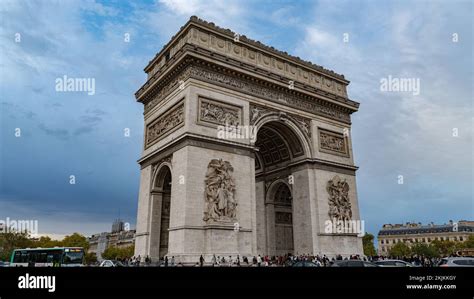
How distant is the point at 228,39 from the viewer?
2475 centimetres

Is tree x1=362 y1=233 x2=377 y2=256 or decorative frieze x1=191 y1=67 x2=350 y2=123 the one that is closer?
decorative frieze x1=191 y1=67 x2=350 y2=123

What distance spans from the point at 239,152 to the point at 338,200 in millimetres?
9010

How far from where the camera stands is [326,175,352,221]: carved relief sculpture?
87.3 ft

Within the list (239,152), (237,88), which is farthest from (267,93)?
(239,152)

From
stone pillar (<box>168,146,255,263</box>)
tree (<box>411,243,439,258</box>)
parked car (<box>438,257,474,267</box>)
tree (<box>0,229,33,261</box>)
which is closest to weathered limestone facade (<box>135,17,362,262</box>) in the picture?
stone pillar (<box>168,146,255,263</box>)

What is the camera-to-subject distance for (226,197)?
70.1 feet

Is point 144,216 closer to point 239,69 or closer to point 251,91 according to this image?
point 251,91

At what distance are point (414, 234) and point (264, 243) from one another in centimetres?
7764

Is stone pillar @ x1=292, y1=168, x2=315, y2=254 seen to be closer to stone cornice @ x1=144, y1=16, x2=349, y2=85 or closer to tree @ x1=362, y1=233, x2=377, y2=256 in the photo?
stone cornice @ x1=144, y1=16, x2=349, y2=85

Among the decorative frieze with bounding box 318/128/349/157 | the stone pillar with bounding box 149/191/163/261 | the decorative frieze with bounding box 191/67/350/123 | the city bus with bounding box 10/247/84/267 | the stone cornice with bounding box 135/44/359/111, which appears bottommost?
the city bus with bounding box 10/247/84/267

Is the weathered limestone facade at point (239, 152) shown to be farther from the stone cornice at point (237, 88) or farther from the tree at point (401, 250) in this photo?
the tree at point (401, 250)

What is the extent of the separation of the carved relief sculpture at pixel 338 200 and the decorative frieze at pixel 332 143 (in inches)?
90.4

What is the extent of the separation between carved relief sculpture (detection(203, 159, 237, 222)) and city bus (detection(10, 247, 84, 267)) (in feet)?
29.9

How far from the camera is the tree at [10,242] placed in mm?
54400
